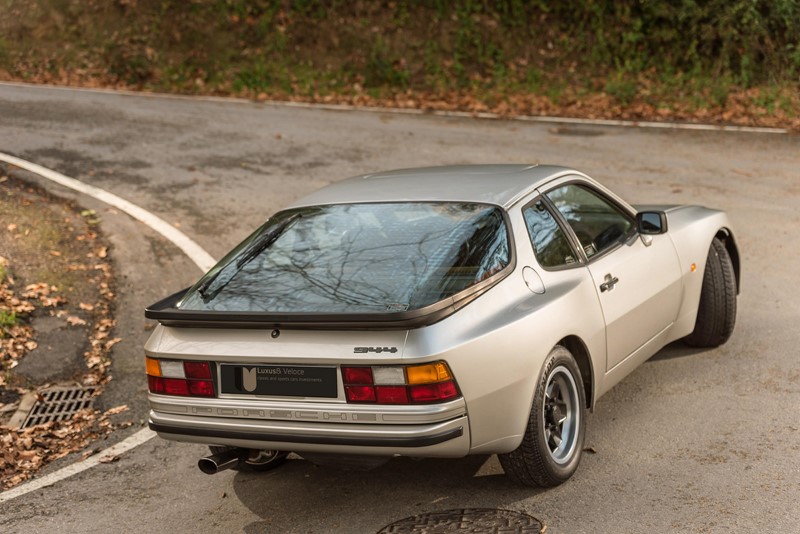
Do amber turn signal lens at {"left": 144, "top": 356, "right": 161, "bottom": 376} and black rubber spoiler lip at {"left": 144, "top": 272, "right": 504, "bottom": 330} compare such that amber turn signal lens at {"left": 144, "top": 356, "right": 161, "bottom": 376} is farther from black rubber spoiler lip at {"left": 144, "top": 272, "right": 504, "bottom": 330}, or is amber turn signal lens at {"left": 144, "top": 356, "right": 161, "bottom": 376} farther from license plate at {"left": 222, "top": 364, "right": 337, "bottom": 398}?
license plate at {"left": 222, "top": 364, "right": 337, "bottom": 398}

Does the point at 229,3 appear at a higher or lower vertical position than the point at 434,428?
higher

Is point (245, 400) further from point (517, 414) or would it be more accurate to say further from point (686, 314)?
point (686, 314)

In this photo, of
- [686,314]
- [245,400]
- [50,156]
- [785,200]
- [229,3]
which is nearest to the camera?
[245,400]

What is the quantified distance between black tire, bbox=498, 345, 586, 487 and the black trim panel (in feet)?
1.59

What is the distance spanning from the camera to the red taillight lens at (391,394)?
441 centimetres

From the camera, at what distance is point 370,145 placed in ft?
46.9

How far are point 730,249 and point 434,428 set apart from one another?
3.78 m

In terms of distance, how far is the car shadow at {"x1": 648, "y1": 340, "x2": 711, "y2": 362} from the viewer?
7.02 metres

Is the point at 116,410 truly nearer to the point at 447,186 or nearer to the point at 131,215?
the point at 447,186

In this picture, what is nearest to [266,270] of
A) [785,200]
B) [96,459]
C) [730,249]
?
[96,459]

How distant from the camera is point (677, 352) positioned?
711 cm

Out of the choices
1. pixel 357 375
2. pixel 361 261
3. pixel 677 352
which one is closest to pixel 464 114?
pixel 677 352

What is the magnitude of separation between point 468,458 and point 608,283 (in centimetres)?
122

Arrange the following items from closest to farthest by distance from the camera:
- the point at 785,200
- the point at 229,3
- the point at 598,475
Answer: the point at 598,475
the point at 785,200
the point at 229,3
